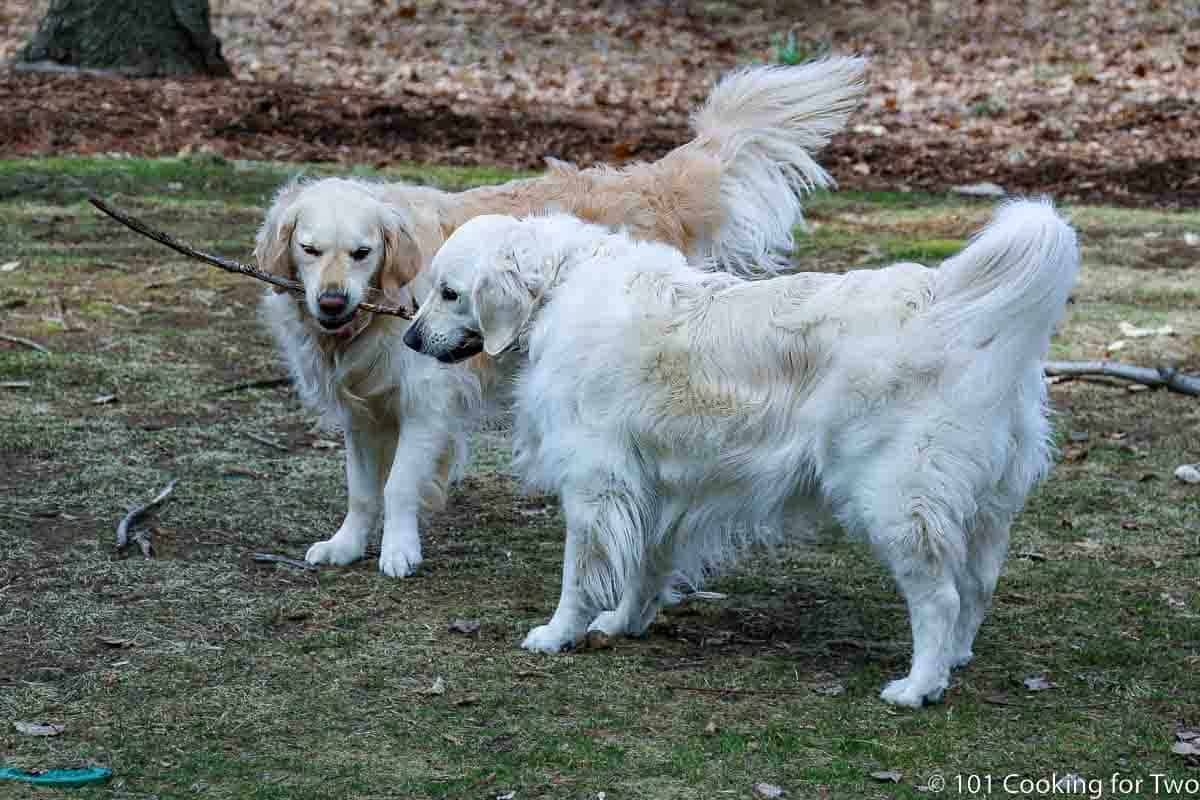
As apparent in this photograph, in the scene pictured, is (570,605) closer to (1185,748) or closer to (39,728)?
(39,728)

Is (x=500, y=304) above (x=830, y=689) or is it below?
above

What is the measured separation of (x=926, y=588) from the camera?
419 centimetres

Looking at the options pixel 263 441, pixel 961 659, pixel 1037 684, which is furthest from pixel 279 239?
pixel 1037 684

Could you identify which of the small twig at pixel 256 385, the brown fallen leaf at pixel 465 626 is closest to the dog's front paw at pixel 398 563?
the brown fallen leaf at pixel 465 626

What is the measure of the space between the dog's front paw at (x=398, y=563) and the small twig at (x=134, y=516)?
2.82 feet

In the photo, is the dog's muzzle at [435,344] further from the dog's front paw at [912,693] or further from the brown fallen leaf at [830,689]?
the dog's front paw at [912,693]

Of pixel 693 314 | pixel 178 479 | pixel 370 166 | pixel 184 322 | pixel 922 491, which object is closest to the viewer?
pixel 922 491

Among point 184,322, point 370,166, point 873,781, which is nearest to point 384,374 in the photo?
point 873,781

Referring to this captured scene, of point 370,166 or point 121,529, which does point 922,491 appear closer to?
point 121,529

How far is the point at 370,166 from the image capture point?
1226 cm

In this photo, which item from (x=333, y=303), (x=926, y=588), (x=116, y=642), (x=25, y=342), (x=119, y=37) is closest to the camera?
(x=926, y=588)

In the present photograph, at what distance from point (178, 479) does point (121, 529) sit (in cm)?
80

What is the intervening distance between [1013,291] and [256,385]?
4777 mm

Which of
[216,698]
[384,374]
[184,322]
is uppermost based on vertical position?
[384,374]
